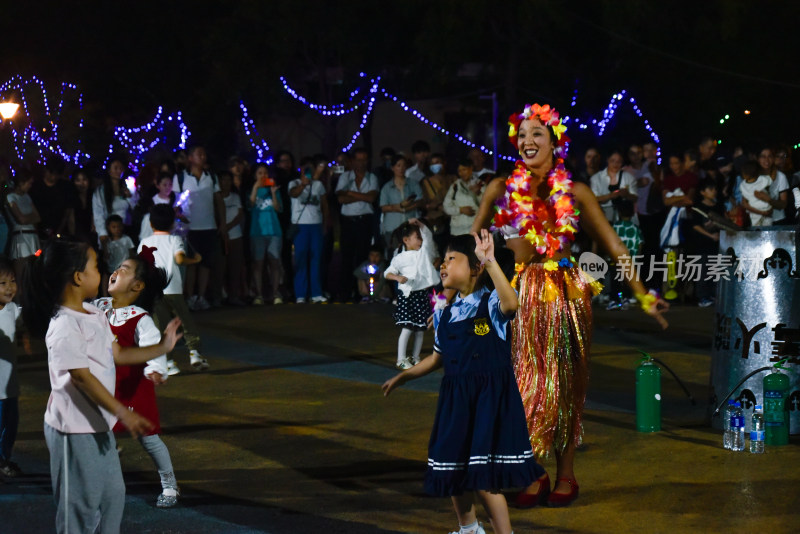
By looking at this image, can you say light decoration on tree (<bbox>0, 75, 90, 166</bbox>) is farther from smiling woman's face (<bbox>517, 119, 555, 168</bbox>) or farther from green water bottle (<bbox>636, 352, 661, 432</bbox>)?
smiling woman's face (<bbox>517, 119, 555, 168</bbox>)

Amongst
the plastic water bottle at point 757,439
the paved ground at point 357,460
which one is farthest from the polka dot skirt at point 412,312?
the plastic water bottle at point 757,439

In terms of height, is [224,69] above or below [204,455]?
above

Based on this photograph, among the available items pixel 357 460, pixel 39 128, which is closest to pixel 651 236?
pixel 357 460

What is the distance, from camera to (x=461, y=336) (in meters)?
5.46

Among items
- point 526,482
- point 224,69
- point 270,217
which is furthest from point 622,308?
point 224,69

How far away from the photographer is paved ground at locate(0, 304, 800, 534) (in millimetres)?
6082

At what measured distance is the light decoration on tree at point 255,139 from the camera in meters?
31.2

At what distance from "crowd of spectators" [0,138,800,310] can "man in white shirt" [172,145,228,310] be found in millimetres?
18

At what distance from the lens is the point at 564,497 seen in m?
6.28

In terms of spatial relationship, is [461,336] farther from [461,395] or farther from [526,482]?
[526,482]

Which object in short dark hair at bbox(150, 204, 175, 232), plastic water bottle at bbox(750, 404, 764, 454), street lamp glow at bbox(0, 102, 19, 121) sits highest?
street lamp glow at bbox(0, 102, 19, 121)

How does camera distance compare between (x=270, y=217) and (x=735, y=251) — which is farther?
(x=270, y=217)

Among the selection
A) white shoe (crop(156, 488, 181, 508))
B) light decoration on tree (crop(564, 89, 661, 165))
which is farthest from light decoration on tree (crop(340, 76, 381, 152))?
white shoe (crop(156, 488, 181, 508))

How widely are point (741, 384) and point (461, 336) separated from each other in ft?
10.0
